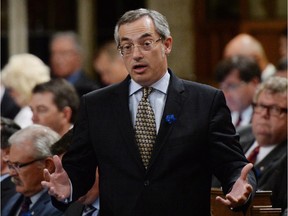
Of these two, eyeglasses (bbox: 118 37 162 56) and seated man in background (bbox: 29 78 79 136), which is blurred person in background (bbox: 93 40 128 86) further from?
eyeglasses (bbox: 118 37 162 56)

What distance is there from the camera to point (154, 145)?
14.5 ft

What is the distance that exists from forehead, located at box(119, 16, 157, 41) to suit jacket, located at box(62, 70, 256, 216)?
0.77 feet

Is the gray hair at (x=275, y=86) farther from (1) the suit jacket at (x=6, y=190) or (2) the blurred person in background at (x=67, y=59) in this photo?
(2) the blurred person in background at (x=67, y=59)

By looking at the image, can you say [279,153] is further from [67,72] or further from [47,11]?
[47,11]

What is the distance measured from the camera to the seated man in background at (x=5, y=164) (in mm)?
6160

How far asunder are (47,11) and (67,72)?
2.35 m

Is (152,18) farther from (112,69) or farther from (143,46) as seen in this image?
(112,69)

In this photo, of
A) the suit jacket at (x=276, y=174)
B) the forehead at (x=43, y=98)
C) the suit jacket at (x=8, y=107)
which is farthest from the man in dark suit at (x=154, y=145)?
the suit jacket at (x=8, y=107)

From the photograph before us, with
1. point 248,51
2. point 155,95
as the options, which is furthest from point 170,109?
point 248,51

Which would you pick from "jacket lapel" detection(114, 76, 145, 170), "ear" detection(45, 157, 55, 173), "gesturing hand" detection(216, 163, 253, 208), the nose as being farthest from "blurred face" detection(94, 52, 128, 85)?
"gesturing hand" detection(216, 163, 253, 208)

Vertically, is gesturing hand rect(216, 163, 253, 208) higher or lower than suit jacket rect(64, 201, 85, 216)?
higher

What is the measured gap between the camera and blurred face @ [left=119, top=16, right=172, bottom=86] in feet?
14.6

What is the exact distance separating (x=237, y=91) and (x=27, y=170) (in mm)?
3024

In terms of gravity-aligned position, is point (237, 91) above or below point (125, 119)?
below
